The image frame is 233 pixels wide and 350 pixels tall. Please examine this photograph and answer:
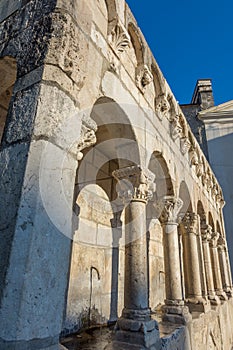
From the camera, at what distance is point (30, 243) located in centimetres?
120

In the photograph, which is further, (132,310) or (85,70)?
(132,310)

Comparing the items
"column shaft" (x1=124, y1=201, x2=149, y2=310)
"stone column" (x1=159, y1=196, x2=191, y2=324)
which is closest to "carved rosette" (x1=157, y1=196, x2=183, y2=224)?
"stone column" (x1=159, y1=196, x2=191, y2=324)

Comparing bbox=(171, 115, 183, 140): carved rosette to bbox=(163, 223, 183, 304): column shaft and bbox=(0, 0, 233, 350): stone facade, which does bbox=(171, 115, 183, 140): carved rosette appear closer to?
bbox=(0, 0, 233, 350): stone facade

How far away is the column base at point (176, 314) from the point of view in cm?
317

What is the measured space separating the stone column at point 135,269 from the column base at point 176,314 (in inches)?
35.1

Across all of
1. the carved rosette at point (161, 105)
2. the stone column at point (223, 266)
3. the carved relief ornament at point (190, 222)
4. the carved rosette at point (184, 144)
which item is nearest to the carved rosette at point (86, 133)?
the carved rosette at point (161, 105)

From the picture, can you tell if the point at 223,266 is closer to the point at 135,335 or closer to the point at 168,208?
the point at 168,208

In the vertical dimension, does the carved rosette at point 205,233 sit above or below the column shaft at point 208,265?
above

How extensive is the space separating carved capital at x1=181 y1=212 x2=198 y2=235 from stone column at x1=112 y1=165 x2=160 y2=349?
79.1 inches

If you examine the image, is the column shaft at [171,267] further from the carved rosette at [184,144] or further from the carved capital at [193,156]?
the carved capital at [193,156]

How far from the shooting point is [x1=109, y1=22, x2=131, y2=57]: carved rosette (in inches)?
100.0

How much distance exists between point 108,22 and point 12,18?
0.91 m

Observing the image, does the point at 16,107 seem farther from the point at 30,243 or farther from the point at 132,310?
the point at 132,310

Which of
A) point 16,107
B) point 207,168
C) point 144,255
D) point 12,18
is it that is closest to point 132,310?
point 144,255
